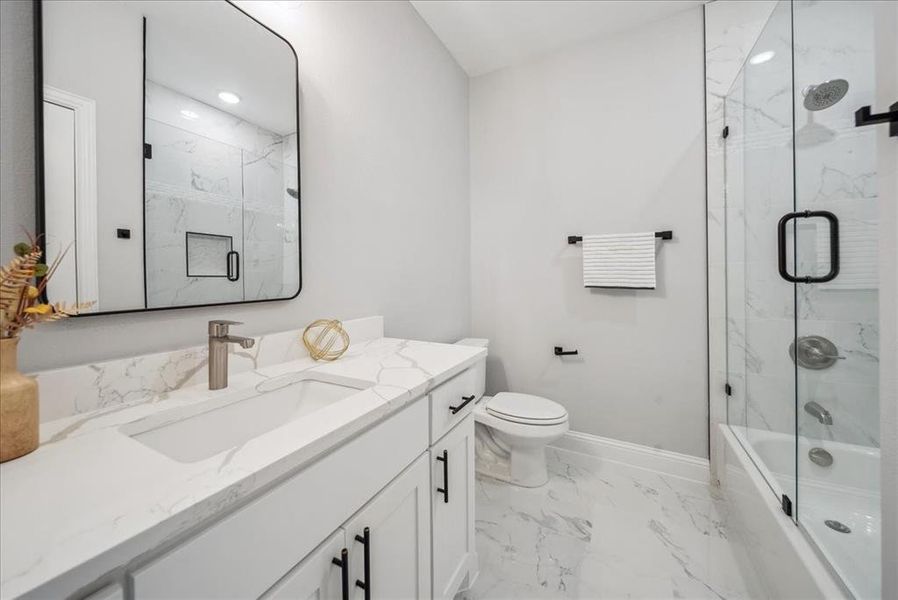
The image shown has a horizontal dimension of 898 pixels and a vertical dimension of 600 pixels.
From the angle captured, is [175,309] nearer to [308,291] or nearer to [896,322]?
[308,291]

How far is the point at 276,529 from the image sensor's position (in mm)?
537

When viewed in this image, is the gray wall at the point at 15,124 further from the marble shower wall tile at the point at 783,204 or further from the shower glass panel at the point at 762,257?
the shower glass panel at the point at 762,257

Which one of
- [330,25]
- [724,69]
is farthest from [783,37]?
[330,25]

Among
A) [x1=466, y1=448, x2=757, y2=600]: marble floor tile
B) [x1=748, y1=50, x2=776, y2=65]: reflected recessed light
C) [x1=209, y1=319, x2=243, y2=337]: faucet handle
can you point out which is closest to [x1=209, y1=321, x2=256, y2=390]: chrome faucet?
[x1=209, y1=319, x2=243, y2=337]: faucet handle

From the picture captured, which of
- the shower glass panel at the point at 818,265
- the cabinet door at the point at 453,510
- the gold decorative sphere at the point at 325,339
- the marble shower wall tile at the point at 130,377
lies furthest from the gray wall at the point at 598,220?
the marble shower wall tile at the point at 130,377

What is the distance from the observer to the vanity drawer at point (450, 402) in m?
0.95

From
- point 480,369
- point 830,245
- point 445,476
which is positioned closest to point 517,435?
point 480,369

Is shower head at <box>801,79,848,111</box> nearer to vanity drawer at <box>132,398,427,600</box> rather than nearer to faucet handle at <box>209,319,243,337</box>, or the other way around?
vanity drawer at <box>132,398,427,600</box>

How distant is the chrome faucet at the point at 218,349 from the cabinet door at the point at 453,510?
55cm

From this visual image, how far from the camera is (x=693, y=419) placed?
6.28 feet

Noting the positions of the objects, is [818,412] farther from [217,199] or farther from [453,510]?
[217,199]

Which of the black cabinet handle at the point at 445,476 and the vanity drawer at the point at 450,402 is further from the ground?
the vanity drawer at the point at 450,402

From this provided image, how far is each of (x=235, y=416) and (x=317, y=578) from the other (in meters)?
0.41

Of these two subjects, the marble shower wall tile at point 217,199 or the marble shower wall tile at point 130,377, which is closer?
the marble shower wall tile at point 130,377
